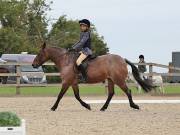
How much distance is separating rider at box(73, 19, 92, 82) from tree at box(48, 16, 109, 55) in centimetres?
4455

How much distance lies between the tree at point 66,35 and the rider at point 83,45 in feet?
146

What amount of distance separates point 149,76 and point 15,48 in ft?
108

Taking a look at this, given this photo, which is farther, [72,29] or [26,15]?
[72,29]

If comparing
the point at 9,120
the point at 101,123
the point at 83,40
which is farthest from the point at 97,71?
the point at 9,120

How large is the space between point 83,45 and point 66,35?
51100 mm

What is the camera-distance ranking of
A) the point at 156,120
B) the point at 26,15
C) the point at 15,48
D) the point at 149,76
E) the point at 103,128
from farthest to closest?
the point at 26,15, the point at 15,48, the point at 149,76, the point at 156,120, the point at 103,128

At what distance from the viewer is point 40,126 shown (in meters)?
12.9

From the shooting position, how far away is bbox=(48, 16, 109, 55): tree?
67.1 metres

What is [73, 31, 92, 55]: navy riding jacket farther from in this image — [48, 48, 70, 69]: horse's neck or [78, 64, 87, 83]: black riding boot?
[48, 48, 70, 69]: horse's neck

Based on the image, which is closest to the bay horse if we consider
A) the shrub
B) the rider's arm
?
the rider's arm

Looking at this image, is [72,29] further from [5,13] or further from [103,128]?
[103,128]

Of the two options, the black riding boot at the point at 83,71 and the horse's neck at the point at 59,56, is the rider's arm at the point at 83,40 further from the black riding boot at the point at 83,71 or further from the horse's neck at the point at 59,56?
the horse's neck at the point at 59,56

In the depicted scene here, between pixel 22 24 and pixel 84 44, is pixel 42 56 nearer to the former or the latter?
pixel 84 44

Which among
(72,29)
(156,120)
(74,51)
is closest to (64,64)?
(74,51)
